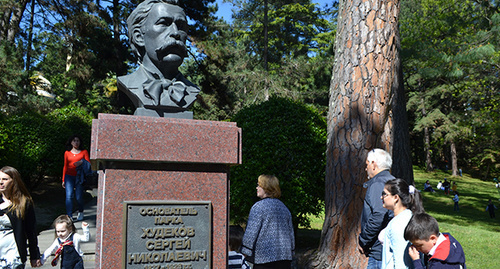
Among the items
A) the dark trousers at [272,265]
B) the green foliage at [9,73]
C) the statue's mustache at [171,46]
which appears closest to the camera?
the statue's mustache at [171,46]

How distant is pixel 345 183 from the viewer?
615 cm

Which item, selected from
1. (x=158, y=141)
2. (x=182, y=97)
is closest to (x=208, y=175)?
(x=158, y=141)

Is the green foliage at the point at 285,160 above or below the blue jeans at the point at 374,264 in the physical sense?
above

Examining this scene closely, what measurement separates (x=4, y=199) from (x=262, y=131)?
4.60m

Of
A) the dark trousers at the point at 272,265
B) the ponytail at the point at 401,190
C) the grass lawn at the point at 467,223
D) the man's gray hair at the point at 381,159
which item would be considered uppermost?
the man's gray hair at the point at 381,159

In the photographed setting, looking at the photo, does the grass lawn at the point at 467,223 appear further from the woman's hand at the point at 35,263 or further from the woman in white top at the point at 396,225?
the woman's hand at the point at 35,263

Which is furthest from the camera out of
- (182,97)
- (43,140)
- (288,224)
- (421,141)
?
(421,141)

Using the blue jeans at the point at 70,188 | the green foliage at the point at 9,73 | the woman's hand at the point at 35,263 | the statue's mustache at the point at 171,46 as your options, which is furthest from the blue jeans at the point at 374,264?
the green foliage at the point at 9,73

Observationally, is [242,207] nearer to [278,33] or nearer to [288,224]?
[288,224]

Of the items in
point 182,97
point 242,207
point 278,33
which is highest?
point 278,33

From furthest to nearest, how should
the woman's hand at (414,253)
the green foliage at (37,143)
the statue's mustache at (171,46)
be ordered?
the green foliage at (37,143)
the statue's mustache at (171,46)
the woman's hand at (414,253)

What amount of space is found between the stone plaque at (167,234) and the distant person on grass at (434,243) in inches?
64.6

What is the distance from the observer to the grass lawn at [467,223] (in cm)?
855

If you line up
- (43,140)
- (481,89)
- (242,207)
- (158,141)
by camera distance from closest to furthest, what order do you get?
(158,141) → (242,207) → (43,140) → (481,89)
